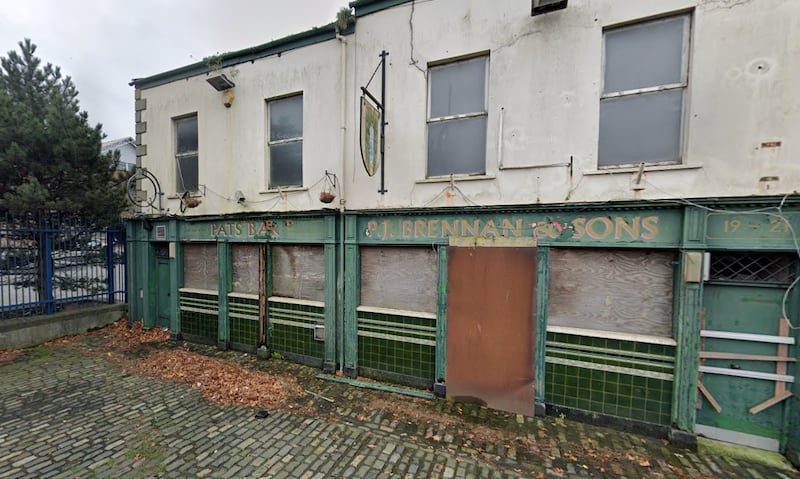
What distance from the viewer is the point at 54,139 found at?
25.2 feet

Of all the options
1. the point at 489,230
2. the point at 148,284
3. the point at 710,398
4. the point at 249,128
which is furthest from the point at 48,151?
the point at 710,398

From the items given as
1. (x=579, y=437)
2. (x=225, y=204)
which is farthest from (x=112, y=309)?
(x=579, y=437)

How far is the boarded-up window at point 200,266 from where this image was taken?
7941mm

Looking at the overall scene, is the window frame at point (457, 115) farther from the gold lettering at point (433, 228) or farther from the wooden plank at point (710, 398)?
the wooden plank at point (710, 398)

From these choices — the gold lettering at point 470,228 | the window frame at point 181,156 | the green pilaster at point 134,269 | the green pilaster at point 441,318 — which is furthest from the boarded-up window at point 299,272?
the green pilaster at point 134,269

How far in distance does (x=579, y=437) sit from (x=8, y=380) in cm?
1018

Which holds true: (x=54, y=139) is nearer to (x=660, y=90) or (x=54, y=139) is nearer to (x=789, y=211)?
(x=660, y=90)

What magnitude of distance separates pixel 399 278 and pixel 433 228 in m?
1.24

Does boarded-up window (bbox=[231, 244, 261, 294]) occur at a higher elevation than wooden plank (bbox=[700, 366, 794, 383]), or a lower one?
higher

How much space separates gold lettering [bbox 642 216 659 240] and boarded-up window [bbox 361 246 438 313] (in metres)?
3.21

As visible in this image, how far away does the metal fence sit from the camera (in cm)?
753

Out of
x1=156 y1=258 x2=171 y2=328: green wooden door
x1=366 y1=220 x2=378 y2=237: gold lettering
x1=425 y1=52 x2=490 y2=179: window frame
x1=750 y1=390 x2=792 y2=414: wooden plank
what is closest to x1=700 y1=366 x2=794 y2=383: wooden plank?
x1=750 y1=390 x2=792 y2=414: wooden plank

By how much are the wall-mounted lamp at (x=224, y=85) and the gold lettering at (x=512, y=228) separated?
7137mm

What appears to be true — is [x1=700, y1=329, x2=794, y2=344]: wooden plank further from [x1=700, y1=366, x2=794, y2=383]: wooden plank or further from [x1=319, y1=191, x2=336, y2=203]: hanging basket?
[x1=319, y1=191, x2=336, y2=203]: hanging basket
